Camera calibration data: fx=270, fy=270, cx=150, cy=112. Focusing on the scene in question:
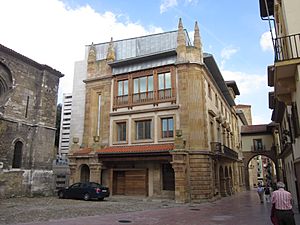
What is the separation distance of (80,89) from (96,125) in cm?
908

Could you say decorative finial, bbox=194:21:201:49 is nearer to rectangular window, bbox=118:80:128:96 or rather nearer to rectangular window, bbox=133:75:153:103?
rectangular window, bbox=133:75:153:103

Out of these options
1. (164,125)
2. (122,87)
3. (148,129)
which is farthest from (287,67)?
(122,87)

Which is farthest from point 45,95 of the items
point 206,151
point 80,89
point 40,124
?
point 206,151

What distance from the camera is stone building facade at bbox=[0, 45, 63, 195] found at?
1930 centimetres

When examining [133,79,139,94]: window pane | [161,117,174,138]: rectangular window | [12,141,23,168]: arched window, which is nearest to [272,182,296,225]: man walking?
[161,117,174,138]: rectangular window

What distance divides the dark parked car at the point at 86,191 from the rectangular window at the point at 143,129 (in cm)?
497

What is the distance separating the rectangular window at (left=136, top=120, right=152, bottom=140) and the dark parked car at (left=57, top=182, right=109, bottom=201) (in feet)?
16.3

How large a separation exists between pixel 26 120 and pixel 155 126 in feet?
32.9

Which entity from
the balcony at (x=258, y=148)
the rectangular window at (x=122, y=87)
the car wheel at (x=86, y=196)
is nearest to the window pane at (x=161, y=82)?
the rectangular window at (x=122, y=87)

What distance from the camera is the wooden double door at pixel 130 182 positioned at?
20.9m

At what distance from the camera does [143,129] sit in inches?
869

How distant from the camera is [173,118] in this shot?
21.1 metres

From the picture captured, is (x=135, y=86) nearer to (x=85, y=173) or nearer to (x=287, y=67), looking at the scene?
(x=85, y=173)

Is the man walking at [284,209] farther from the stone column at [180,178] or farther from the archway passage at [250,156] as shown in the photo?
the archway passage at [250,156]
